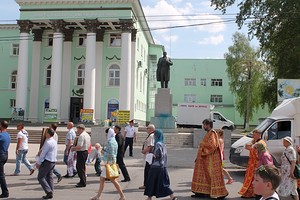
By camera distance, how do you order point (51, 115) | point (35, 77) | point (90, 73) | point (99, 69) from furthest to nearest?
point (35, 77), point (99, 69), point (90, 73), point (51, 115)

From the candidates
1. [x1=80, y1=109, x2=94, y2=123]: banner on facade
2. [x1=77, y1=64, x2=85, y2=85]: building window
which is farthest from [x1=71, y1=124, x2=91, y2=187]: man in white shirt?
[x1=77, y1=64, x2=85, y2=85]: building window

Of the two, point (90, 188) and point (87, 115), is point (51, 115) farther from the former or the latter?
point (90, 188)

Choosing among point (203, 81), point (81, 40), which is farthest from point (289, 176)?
point (203, 81)

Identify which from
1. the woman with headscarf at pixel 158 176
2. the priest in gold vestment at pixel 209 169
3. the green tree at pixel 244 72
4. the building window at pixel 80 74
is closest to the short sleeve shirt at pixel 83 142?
the woman with headscarf at pixel 158 176

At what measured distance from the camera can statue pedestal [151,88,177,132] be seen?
80.5ft

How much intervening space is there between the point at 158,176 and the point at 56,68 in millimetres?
34264

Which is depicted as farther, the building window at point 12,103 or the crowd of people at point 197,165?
the building window at point 12,103

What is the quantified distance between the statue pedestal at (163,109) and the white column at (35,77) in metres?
22.9

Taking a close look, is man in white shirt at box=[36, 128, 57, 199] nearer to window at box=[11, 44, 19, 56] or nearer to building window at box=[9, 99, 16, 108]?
building window at box=[9, 99, 16, 108]

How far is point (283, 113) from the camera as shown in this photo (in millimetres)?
13758

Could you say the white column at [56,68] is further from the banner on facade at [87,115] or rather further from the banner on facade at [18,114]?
the banner on facade at [87,115]

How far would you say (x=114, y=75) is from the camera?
4322 cm

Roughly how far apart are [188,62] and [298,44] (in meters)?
42.6

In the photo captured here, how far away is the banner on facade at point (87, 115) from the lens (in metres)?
38.2
